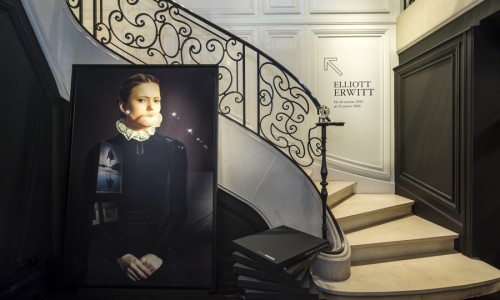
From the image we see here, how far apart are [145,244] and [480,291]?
2502 mm

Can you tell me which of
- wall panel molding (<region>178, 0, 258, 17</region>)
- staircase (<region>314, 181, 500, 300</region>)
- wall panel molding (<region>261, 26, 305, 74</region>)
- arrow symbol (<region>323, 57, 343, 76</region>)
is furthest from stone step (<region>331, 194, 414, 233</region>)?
wall panel molding (<region>178, 0, 258, 17</region>)

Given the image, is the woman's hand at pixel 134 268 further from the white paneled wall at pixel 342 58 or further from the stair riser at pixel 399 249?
the white paneled wall at pixel 342 58

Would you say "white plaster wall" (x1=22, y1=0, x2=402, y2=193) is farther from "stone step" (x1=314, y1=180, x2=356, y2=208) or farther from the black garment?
the black garment

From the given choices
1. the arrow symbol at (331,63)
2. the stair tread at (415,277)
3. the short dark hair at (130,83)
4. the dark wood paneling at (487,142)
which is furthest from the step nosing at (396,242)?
the arrow symbol at (331,63)

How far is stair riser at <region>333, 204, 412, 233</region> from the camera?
2.79 metres

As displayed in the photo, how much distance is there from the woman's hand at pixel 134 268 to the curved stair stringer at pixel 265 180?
2.84 ft

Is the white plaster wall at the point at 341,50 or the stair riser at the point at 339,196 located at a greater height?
the white plaster wall at the point at 341,50

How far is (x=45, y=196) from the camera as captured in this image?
2.30 meters

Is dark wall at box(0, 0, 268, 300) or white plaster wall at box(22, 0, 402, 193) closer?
dark wall at box(0, 0, 268, 300)

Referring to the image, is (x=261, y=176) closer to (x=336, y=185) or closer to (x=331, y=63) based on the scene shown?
(x=336, y=185)

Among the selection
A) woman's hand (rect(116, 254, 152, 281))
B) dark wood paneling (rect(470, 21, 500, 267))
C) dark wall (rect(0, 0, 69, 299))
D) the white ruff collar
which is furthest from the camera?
dark wood paneling (rect(470, 21, 500, 267))

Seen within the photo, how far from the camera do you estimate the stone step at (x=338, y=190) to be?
10.2 ft

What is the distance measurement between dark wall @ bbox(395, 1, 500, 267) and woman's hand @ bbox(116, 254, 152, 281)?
2.68 meters

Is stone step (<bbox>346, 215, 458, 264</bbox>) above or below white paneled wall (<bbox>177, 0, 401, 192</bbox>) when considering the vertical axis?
below
